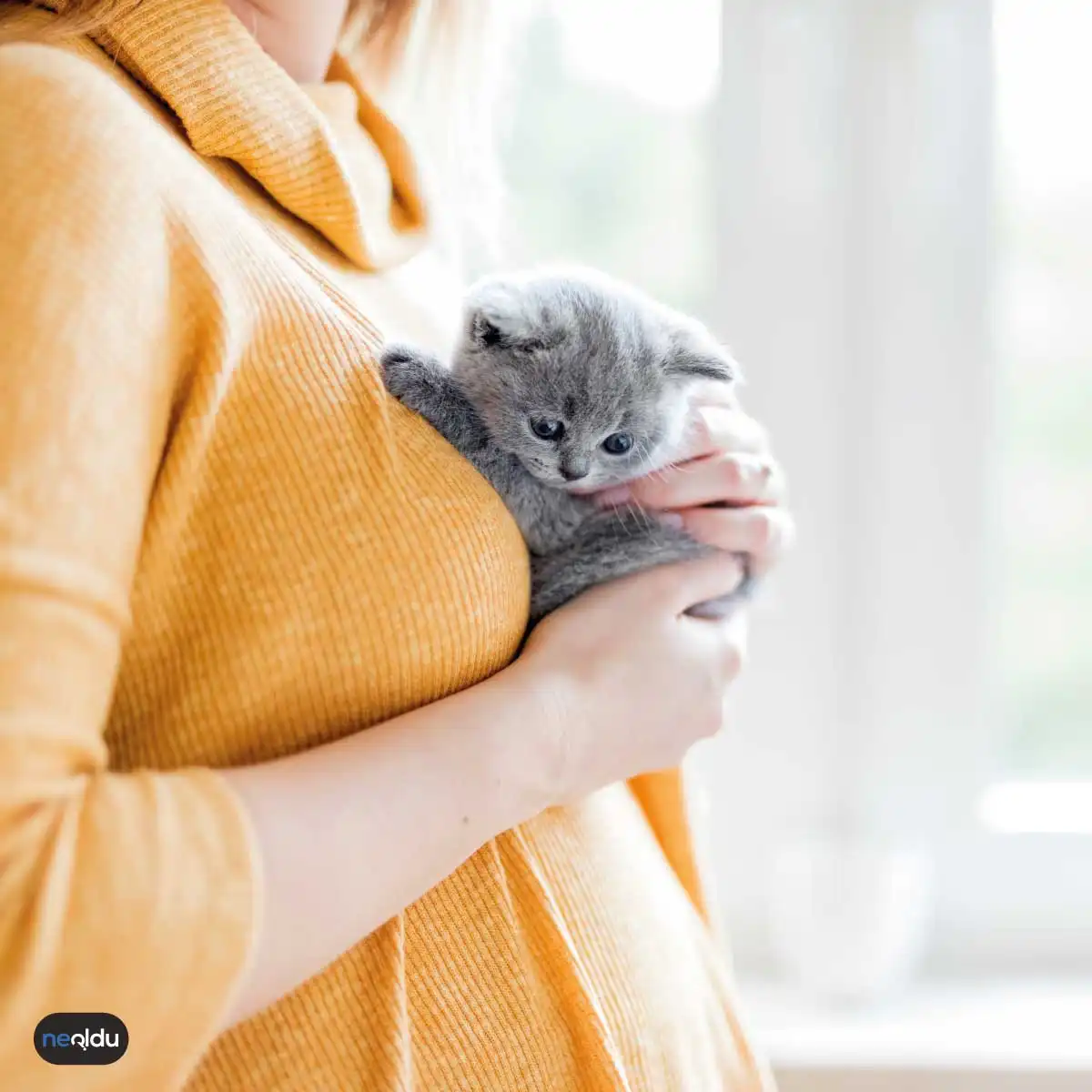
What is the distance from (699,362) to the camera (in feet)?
3.33

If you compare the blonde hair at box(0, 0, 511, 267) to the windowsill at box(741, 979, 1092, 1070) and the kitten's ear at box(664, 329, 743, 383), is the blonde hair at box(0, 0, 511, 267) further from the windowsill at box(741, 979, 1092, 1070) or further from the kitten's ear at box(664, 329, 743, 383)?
the windowsill at box(741, 979, 1092, 1070)

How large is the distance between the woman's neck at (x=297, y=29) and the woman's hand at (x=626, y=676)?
55 cm

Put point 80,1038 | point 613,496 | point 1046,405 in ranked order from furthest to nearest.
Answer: point 1046,405
point 613,496
point 80,1038

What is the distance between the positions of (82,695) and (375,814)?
17cm

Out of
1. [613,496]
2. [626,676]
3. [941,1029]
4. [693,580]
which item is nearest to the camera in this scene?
[626,676]

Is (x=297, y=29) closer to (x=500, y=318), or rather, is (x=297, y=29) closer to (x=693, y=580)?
(x=500, y=318)

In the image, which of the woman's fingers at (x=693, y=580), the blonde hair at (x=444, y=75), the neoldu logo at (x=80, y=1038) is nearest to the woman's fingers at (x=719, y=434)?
the woman's fingers at (x=693, y=580)

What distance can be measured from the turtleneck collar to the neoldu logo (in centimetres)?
55

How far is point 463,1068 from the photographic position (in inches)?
28.0

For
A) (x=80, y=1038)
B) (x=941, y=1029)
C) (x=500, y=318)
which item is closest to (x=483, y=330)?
(x=500, y=318)

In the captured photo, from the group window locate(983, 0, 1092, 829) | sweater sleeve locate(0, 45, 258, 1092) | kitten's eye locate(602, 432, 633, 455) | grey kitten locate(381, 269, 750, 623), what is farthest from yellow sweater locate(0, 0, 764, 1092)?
window locate(983, 0, 1092, 829)

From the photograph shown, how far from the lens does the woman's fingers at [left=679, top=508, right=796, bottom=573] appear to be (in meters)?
1.02

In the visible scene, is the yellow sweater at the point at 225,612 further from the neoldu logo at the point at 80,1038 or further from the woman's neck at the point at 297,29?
the woman's neck at the point at 297,29

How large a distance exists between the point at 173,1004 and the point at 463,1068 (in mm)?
230
